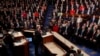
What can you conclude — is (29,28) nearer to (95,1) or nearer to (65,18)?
(65,18)

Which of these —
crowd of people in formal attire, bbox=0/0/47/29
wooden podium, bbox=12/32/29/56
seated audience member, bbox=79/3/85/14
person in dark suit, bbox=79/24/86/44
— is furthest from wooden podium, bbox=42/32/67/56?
seated audience member, bbox=79/3/85/14

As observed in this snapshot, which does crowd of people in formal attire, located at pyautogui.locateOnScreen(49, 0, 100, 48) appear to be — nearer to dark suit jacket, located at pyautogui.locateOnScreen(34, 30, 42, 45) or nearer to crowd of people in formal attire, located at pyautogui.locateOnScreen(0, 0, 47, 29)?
crowd of people in formal attire, located at pyautogui.locateOnScreen(0, 0, 47, 29)

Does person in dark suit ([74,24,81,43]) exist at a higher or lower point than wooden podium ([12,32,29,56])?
lower

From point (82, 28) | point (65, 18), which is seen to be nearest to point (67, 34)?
point (82, 28)

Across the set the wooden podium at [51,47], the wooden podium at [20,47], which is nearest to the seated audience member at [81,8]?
the wooden podium at [51,47]

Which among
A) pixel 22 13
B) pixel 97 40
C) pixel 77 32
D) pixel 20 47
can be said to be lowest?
pixel 97 40

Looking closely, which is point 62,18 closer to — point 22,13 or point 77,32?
point 77,32

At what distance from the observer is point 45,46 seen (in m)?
7.64

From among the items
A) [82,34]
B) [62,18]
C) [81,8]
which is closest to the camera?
[82,34]

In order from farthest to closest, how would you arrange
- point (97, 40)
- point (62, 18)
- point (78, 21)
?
point (62, 18) < point (78, 21) < point (97, 40)

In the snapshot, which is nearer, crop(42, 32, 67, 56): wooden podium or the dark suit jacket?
crop(42, 32, 67, 56): wooden podium

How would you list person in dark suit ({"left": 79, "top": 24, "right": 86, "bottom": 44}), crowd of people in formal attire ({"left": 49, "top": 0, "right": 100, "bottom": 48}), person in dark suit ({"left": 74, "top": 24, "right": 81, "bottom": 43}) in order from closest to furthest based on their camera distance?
crowd of people in formal attire ({"left": 49, "top": 0, "right": 100, "bottom": 48}) → person in dark suit ({"left": 79, "top": 24, "right": 86, "bottom": 44}) → person in dark suit ({"left": 74, "top": 24, "right": 81, "bottom": 43})

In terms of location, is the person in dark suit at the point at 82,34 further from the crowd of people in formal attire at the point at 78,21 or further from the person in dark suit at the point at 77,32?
the person in dark suit at the point at 77,32

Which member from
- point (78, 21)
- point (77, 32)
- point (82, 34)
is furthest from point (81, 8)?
point (82, 34)
